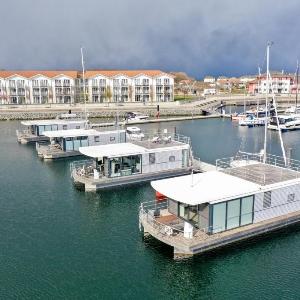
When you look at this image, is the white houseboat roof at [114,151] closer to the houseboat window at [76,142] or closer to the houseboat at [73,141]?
the houseboat at [73,141]

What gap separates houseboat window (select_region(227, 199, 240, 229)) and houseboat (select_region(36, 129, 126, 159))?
37.1 meters

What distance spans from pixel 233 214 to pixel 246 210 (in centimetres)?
133

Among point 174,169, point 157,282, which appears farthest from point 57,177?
point 157,282

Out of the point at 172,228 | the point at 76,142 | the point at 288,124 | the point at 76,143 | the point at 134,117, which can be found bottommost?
the point at 172,228

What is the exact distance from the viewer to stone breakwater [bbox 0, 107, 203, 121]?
117 metres

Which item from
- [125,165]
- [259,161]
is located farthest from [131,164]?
[259,161]

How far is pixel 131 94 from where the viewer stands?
14700cm

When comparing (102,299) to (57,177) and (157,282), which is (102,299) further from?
(57,177)

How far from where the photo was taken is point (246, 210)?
31812 millimetres

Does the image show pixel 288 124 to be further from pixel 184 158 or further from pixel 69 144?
pixel 69 144

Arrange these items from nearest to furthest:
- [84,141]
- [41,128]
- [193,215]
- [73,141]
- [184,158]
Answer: [193,215], [184,158], [73,141], [84,141], [41,128]

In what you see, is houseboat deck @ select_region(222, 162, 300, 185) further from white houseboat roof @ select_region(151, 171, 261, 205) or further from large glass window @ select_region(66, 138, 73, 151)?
large glass window @ select_region(66, 138, 73, 151)

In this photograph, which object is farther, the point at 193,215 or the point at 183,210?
the point at 183,210

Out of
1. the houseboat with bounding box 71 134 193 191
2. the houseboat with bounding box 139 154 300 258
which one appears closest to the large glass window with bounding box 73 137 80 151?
the houseboat with bounding box 71 134 193 191
